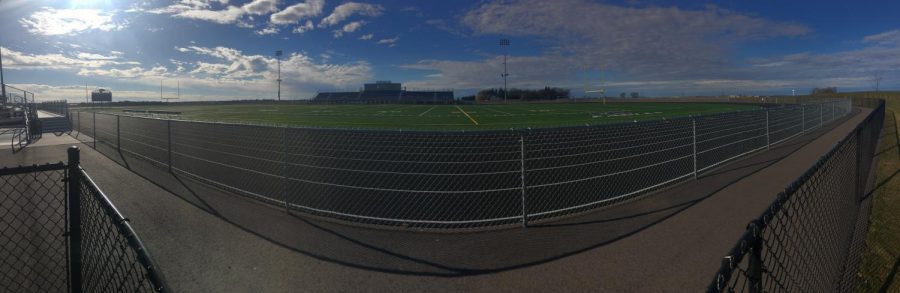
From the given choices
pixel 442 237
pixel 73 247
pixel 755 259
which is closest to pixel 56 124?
pixel 73 247

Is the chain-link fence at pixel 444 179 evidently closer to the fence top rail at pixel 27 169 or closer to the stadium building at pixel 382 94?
the fence top rail at pixel 27 169

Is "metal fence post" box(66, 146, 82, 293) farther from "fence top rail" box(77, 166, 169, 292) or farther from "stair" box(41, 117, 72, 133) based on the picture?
"stair" box(41, 117, 72, 133)

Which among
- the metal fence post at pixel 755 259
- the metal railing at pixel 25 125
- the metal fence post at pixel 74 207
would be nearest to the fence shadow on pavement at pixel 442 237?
the metal fence post at pixel 74 207

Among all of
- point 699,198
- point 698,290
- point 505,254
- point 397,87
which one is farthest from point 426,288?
point 397,87

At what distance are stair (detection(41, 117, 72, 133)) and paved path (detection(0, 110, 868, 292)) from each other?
78.6ft

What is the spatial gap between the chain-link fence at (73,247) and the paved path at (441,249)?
0.64m

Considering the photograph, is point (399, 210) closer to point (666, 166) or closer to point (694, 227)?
point (694, 227)

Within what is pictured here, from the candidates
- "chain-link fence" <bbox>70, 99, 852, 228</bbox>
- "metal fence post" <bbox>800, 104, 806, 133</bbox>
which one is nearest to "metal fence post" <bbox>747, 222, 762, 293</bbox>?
"chain-link fence" <bbox>70, 99, 852, 228</bbox>

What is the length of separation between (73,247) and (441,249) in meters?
3.28

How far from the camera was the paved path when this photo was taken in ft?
13.2

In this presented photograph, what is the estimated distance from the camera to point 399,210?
6.75 metres

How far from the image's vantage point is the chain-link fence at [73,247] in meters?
2.42

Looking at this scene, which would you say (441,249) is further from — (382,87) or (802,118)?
(382,87)

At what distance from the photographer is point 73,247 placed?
117 inches
